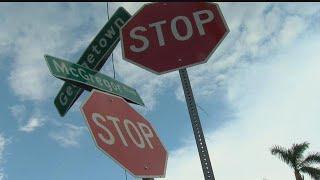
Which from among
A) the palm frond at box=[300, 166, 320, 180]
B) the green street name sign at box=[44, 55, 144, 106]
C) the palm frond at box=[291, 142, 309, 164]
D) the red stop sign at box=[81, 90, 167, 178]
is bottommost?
the red stop sign at box=[81, 90, 167, 178]

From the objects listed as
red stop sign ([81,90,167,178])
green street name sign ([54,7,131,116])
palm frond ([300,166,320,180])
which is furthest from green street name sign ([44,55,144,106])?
palm frond ([300,166,320,180])

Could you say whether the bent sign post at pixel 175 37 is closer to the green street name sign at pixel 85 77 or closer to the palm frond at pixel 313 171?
the green street name sign at pixel 85 77

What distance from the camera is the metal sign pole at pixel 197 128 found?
4.40 m

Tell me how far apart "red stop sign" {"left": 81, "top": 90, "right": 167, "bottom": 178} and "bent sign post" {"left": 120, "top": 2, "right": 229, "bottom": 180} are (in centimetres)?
64

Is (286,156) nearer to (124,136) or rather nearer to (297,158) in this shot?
(297,158)

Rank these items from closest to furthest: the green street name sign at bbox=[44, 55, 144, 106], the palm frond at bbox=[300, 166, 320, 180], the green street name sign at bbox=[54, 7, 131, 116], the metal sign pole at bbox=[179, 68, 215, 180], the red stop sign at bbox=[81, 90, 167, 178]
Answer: the red stop sign at bbox=[81, 90, 167, 178] < the metal sign pole at bbox=[179, 68, 215, 180] < the green street name sign at bbox=[44, 55, 144, 106] < the green street name sign at bbox=[54, 7, 131, 116] < the palm frond at bbox=[300, 166, 320, 180]

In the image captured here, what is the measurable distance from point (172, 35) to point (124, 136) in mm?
1408

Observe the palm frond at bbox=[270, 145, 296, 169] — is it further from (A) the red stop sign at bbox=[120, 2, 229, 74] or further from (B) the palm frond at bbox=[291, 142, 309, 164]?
(A) the red stop sign at bbox=[120, 2, 229, 74]

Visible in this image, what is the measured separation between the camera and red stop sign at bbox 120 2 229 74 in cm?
491

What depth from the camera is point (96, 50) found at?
5871 mm

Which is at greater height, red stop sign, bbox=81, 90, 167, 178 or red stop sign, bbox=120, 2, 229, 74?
red stop sign, bbox=120, 2, 229, 74

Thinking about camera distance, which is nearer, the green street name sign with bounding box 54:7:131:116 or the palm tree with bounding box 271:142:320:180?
the green street name sign with bounding box 54:7:131:116

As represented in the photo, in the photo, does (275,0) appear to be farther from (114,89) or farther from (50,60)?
(50,60)

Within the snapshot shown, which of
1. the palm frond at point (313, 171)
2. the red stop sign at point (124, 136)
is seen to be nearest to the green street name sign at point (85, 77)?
the red stop sign at point (124, 136)
